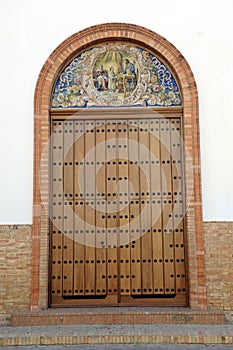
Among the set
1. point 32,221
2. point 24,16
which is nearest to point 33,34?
point 24,16

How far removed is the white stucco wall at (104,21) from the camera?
630 cm

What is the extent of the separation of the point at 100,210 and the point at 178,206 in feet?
3.66

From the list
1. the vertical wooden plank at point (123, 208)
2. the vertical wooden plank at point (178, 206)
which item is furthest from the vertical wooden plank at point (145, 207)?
the vertical wooden plank at point (178, 206)

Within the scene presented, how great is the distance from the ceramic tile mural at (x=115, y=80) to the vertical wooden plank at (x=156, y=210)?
0.45m

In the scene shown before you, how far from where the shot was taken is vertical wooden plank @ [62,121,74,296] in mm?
6371

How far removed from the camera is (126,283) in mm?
6375

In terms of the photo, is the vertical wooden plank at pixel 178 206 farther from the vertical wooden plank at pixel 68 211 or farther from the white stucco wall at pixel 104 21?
the vertical wooden plank at pixel 68 211

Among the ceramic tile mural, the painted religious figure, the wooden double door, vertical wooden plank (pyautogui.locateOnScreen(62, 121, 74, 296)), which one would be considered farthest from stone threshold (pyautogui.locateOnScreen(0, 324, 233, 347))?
the painted religious figure

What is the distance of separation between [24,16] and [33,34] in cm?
31

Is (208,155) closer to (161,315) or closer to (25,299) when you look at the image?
(161,315)

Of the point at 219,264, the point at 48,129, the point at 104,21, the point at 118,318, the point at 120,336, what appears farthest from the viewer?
the point at 104,21

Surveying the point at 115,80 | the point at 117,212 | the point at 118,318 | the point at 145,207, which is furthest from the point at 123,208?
the point at 115,80

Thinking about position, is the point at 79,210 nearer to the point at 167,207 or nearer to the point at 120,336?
the point at 167,207

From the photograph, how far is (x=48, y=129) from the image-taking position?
647 cm
